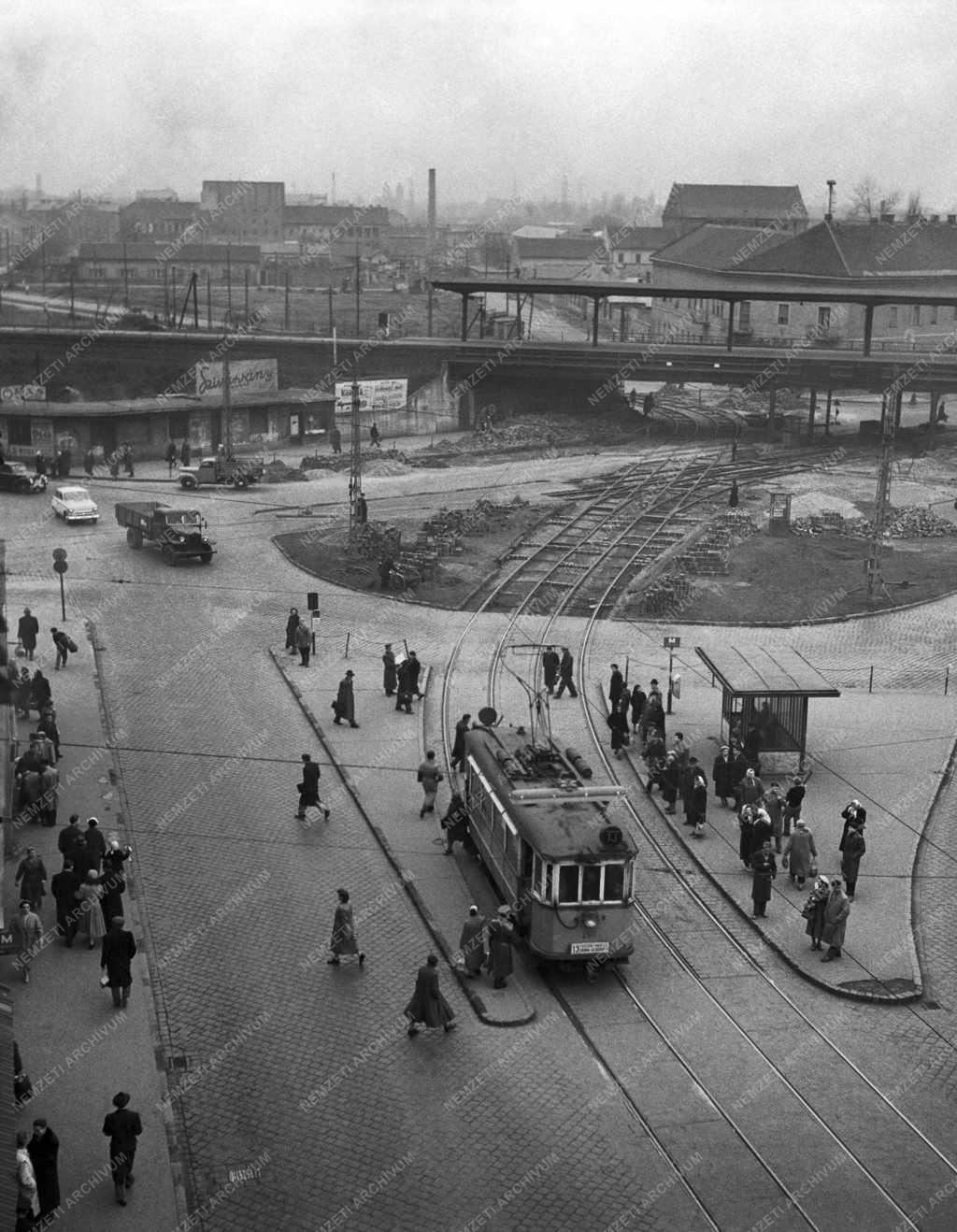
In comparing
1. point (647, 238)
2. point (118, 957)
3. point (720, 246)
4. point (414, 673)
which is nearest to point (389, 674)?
point (414, 673)

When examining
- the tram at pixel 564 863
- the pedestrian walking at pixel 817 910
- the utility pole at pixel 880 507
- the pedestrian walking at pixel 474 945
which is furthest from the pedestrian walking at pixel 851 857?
the utility pole at pixel 880 507

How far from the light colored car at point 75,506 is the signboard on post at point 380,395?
20.8 m

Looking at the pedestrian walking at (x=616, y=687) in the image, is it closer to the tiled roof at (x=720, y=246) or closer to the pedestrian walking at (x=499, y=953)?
the pedestrian walking at (x=499, y=953)

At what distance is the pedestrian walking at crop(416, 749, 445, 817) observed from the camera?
23.8 metres

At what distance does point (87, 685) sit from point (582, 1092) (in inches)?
658

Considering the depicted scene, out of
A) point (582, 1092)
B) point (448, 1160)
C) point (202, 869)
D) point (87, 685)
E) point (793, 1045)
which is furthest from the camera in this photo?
point (87, 685)

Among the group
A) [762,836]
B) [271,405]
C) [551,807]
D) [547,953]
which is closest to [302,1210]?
[547,953]

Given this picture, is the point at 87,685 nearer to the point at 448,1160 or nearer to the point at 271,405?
the point at 448,1160

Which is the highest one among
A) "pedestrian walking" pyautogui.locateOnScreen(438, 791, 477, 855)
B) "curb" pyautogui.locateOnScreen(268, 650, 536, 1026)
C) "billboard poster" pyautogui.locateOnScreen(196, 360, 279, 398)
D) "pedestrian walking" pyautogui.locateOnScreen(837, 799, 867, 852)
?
"billboard poster" pyautogui.locateOnScreen(196, 360, 279, 398)

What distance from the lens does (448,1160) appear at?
48.2ft

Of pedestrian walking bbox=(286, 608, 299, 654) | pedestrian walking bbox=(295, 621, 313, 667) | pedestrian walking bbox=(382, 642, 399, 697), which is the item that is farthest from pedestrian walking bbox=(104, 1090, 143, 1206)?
pedestrian walking bbox=(286, 608, 299, 654)

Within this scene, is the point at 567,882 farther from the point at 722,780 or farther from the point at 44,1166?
the point at 722,780

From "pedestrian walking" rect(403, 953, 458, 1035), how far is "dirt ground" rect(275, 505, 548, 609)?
20.5 metres

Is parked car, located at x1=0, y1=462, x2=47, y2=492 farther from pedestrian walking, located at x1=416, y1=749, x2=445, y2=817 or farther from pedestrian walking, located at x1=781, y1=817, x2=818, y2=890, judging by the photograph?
pedestrian walking, located at x1=781, y1=817, x2=818, y2=890
